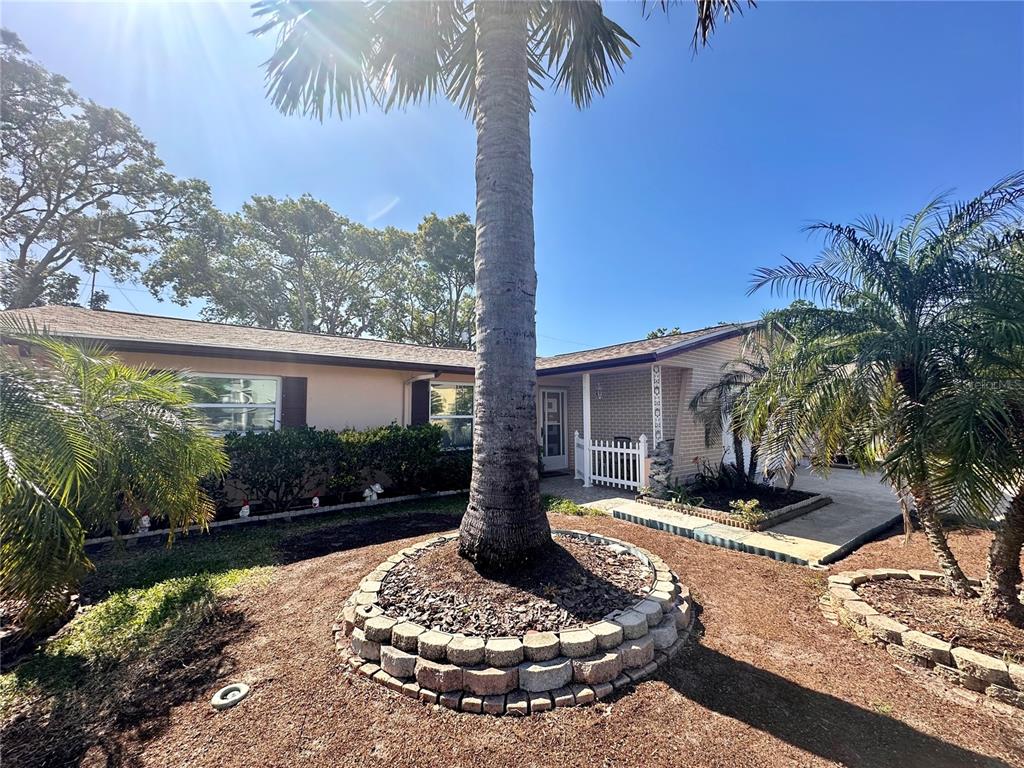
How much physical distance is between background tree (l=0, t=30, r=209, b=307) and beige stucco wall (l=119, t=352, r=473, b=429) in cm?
1698

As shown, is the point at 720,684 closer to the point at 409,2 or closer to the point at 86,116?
the point at 409,2

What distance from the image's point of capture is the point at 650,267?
1415 centimetres

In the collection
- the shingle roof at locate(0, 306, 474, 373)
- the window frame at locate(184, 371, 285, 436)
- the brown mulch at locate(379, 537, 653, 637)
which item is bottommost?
the brown mulch at locate(379, 537, 653, 637)

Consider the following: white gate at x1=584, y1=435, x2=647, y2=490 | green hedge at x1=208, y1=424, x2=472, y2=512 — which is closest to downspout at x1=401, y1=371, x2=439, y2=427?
green hedge at x1=208, y1=424, x2=472, y2=512

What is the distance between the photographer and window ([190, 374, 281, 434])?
7276 mm

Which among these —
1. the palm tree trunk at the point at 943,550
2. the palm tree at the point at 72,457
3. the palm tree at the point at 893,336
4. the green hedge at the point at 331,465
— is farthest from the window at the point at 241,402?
the palm tree trunk at the point at 943,550

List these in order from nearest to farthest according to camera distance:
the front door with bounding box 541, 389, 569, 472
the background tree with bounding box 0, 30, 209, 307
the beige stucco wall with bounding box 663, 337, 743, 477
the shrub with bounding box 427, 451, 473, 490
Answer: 1. the shrub with bounding box 427, 451, 473, 490
2. the beige stucco wall with bounding box 663, 337, 743, 477
3. the front door with bounding box 541, 389, 569, 472
4. the background tree with bounding box 0, 30, 209, 307

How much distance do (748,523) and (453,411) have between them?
6.77 meters

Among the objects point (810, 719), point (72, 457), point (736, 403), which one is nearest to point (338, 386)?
point (72, 457)

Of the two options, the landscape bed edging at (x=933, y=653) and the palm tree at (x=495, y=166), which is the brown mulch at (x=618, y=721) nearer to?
the landscape bed edging at (x=933, y=653)

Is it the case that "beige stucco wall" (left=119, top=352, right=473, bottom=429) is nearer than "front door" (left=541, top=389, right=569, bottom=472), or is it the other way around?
"beige stucco wall" (left=119, top=352, right=473, bottom=429)

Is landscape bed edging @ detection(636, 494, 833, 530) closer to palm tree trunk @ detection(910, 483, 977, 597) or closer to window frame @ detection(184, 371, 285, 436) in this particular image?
palm tree trunk @ detection(910, 483, 977, 597)

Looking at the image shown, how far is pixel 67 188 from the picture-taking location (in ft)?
53.6

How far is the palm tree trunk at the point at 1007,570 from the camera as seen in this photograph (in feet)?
10.3
